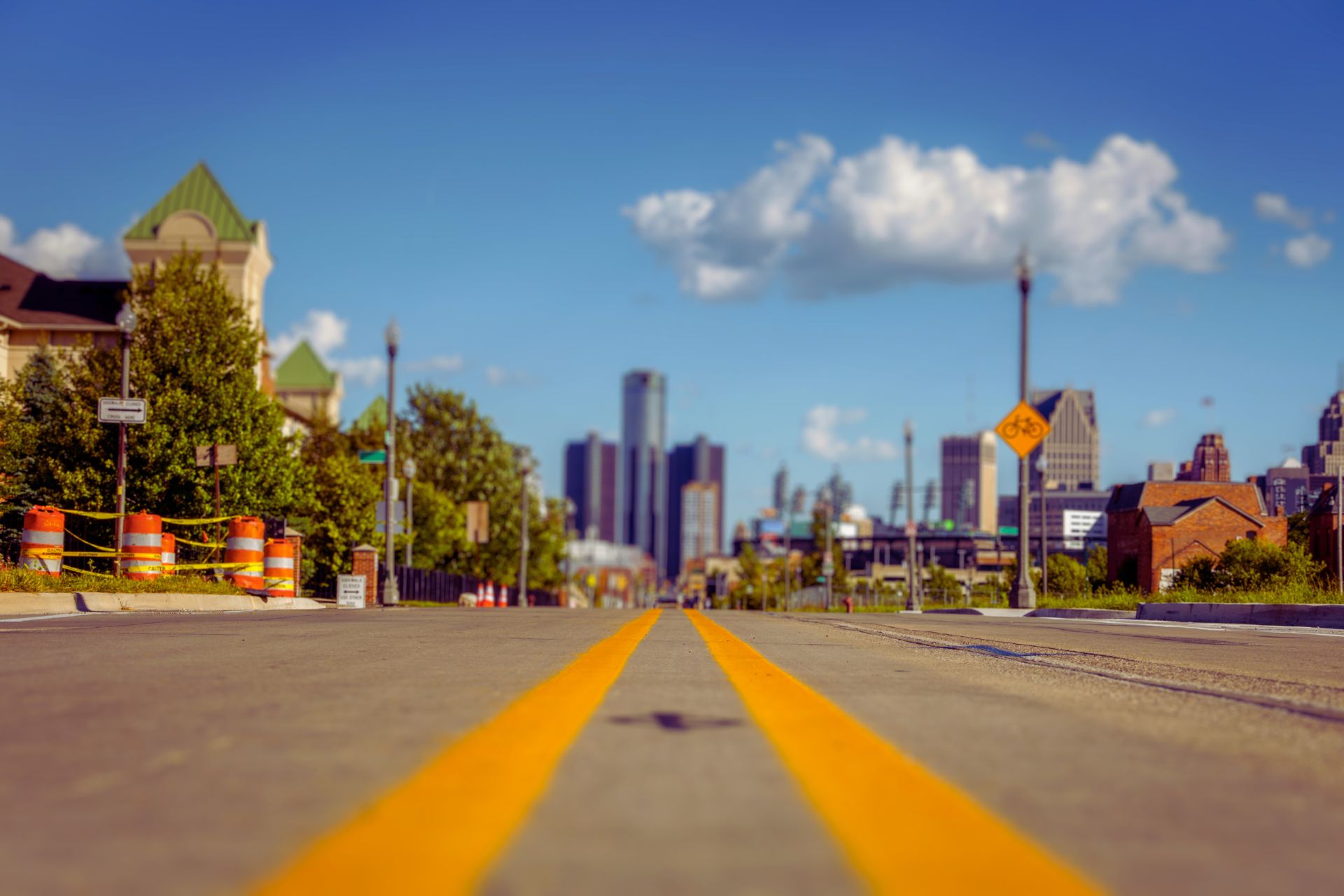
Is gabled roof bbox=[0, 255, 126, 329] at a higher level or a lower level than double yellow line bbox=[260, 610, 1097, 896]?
higher

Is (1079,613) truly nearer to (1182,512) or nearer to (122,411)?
(122,411)

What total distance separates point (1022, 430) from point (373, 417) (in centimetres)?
4342

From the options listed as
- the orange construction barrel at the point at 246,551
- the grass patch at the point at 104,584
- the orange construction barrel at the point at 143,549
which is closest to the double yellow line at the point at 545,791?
the grass patch at the point at 104,584

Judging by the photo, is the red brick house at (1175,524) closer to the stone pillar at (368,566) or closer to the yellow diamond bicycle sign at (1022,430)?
the yellow diamond bicycle sign at (1022,430)

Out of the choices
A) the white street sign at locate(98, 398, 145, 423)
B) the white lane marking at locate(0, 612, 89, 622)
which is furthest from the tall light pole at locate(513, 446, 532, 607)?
the white lane marking at locate(0, 612, 89, 622)

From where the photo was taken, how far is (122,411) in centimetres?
2467

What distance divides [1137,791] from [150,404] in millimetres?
37612

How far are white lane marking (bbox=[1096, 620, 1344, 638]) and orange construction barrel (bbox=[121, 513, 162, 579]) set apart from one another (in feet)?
57.8

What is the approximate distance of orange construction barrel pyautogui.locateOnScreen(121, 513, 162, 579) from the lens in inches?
909

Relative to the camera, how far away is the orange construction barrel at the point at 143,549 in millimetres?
23078

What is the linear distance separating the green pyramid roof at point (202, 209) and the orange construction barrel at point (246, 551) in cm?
5430

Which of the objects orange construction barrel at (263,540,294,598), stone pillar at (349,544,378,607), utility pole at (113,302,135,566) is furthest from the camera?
stone pillar at (349,544,378,607)

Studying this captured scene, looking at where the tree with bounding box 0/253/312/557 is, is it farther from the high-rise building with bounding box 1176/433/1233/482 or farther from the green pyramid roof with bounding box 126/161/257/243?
the high-rise building with bounding box 1176/433/1233/482

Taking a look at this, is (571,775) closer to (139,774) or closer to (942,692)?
(139,774)
